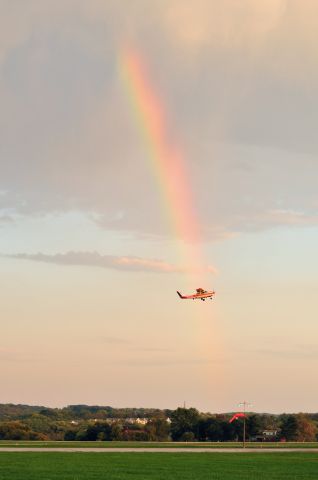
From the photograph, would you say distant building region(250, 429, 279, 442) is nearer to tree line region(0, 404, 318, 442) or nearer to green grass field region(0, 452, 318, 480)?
tree line region(0, 404, 318, 442)

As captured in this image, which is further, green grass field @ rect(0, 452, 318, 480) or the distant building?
the distant building

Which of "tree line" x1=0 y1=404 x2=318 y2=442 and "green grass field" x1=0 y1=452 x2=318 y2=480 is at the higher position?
"tree line" x1=0 y1=404 x2=318 y2=442

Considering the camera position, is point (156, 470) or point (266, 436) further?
point (266, 436)

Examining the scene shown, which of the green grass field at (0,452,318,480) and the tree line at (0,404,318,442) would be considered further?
the tree line at (0,404,318,442)

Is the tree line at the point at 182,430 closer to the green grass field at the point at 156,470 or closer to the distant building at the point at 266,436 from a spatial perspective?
the distant building at the point at 266,436

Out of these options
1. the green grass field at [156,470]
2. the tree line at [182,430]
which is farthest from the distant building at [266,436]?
the green grass field at [156,470]

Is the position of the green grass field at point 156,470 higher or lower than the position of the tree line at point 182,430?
lower

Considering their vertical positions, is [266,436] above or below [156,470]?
above

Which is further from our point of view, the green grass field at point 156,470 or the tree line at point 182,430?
the tree line at point 182,430

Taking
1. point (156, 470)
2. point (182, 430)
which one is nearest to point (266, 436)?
point (182, 430)

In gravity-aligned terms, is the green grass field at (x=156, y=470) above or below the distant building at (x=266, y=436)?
below

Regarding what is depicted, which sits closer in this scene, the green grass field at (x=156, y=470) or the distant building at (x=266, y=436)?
the green grass field at (x=156, y=470)

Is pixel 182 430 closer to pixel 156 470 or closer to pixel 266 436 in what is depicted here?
pixel 266 436

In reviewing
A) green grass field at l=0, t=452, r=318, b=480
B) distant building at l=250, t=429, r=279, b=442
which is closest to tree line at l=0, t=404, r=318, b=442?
distant building at l=250, t=429, r=279, b=442
